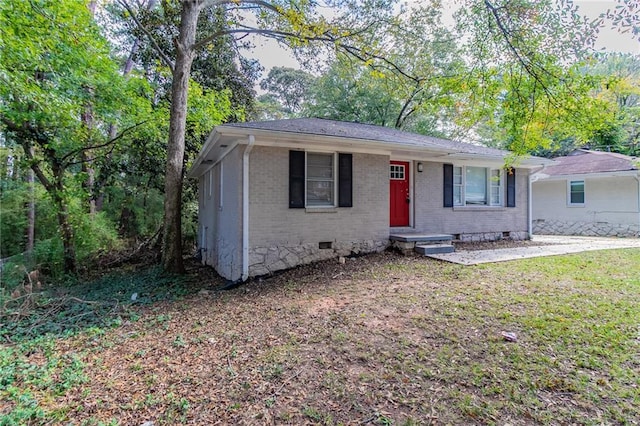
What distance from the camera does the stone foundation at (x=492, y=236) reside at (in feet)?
31.6

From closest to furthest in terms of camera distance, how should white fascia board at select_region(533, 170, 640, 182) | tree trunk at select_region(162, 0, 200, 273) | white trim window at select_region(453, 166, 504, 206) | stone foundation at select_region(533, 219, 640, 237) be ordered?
tree trunk at select_region(162, 0, 200, 273) < white trim window at select_region(453, 166, 504, 206) < white fascia board at select_region(533, 170, 640, 182) < stone foundation at select_region(533, 219, 640, 237)

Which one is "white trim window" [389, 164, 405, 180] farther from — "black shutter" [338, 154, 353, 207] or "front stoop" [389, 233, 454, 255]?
"black shutter" [338, 154, 353, 207]

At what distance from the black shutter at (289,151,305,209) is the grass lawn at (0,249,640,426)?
220cm

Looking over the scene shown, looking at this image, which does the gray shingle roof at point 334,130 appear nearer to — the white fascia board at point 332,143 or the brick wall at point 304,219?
the white fascia board at point 332,143

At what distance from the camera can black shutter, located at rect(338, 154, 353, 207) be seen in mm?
7262

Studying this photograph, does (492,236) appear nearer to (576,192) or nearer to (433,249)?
(433,249)

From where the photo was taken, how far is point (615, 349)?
3113 mm

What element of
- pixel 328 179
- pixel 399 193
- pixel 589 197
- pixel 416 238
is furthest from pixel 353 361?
pixel 589 197

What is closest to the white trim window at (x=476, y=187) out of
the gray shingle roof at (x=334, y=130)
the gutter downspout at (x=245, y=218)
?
the gray shingle roof at (x=334, y=130)

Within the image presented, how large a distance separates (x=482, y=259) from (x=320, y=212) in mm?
3867

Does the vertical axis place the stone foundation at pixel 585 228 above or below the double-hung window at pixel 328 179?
below

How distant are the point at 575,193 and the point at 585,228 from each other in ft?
5.30

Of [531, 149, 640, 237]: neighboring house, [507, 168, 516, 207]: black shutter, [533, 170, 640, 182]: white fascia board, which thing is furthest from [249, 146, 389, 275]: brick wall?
[531, 149, 640, 237]: neighboring house

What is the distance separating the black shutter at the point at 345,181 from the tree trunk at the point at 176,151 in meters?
3.93
